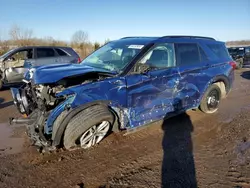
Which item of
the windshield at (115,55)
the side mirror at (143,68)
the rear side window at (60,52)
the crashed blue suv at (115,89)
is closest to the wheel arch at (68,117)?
the crashed blue suv at (115,89)

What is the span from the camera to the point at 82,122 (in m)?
3.27

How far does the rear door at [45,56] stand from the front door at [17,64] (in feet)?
0.76

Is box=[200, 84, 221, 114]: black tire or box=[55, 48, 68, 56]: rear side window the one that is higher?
box=[55, 48, 68, 56]: rear side window

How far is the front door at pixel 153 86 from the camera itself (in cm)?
375

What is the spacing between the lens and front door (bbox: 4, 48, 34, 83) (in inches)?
335

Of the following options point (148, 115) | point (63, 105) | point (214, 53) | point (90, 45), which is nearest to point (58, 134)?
point (63, 105)

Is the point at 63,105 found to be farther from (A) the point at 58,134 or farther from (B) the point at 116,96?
(B) the point at 116,96

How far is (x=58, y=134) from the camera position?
3170 mm

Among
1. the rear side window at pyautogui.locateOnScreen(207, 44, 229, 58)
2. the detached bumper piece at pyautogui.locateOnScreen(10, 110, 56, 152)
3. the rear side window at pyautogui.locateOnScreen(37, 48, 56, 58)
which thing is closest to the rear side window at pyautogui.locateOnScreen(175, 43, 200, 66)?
the rear side window at pyautogui.locateOnScreen(207, 44, 229, 58)

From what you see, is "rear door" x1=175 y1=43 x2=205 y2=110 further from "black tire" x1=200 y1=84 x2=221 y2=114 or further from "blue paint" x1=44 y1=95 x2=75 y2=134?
"blue paint" x1=44 y1=95 x2=75 y2=134

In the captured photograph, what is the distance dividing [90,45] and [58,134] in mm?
24837

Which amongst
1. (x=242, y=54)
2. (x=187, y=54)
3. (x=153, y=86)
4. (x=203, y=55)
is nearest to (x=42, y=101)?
(x=153, y=86)

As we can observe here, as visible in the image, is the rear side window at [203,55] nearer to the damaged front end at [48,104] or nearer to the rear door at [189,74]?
the rear door at [189,74]

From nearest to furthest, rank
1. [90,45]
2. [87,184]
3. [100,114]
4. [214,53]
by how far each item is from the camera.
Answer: [87,184]
[100,114]
[214,53]
[90,45]
